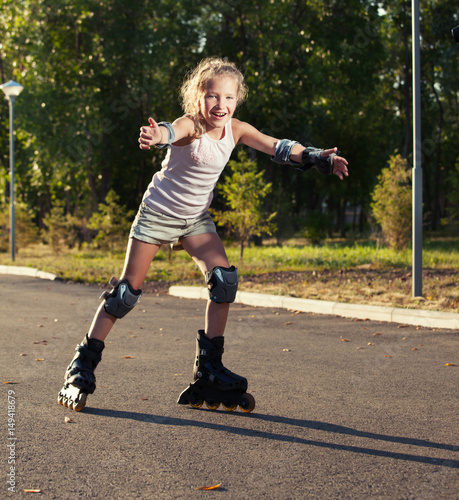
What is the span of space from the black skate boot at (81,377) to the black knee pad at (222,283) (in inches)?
30.5

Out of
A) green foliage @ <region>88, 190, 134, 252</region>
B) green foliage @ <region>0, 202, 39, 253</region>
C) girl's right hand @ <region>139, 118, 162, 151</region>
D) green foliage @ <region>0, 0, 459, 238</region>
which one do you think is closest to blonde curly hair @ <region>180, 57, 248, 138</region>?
girl's right hand @ <region>139, 118, 162, 151</region>

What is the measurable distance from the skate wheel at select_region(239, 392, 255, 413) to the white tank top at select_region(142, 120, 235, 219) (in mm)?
1180

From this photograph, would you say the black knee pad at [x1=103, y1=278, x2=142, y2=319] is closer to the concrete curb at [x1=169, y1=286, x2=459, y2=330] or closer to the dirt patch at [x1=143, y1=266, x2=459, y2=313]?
the concrete curb at [x1=169, y1=286, x2=459, y2=330]

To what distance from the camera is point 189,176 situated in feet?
14.2

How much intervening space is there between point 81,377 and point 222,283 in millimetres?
1026

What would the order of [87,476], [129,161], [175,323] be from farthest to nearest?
1. [129,161]
2. [175,323]
3. [87,476]

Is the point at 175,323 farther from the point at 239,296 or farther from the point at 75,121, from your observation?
the point at 75,121

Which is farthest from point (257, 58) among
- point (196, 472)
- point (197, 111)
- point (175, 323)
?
point (196, 472)

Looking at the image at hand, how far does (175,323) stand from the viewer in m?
8.30

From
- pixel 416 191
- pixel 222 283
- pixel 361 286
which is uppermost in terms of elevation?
pixel 416 191

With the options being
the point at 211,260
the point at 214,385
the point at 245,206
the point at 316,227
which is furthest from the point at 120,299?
the point at 316,227

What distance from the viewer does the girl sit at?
4.24 metres

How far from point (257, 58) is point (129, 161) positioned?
7.26 m

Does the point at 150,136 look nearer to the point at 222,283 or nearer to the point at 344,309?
the point at 222,283
